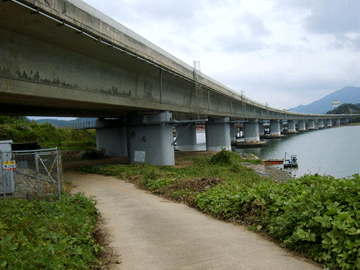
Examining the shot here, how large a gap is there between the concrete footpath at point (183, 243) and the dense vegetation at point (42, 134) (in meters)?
38.4

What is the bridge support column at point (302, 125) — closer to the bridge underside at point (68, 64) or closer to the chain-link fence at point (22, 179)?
the bridge underside at point (68, 64)

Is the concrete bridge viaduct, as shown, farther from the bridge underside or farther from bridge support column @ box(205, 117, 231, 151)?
bridge support column @ box(205, 117, 231, 151)

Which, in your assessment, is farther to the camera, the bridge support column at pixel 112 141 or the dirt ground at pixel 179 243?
the bridge support column at pixel 112 141

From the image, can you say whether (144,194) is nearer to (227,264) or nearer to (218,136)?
(227,264)

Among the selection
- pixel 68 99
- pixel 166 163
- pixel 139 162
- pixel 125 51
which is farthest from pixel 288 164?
pixel 68 99

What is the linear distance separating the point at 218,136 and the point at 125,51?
3515 cm

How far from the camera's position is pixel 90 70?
1727 centimetres

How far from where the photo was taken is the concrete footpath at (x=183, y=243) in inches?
223

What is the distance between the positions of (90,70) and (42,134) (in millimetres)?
36363

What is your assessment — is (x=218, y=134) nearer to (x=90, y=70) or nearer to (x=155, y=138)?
(x=155, y=138)

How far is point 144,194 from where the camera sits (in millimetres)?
14070

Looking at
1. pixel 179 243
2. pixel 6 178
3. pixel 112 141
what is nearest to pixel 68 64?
pixel 6 178

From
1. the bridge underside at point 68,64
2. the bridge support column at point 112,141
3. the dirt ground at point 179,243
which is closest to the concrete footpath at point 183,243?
the dirt ground at point 179,243

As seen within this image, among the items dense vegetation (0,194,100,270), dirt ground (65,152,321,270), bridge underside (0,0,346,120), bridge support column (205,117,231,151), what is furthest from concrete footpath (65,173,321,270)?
bridge support column (205,117,231,151)
